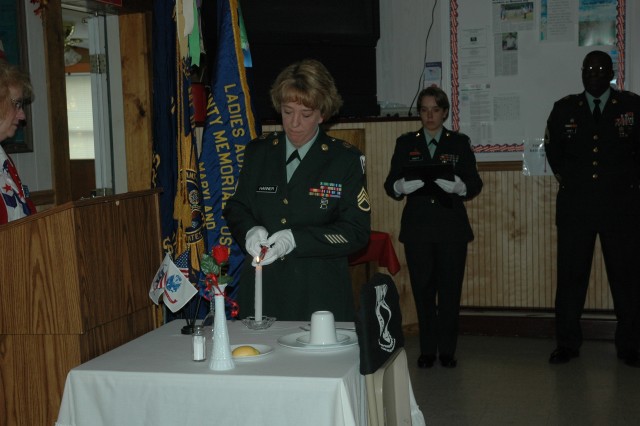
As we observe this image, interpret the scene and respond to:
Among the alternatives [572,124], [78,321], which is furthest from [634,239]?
[78,321]

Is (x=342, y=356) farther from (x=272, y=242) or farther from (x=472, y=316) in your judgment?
(x=472, y=316)

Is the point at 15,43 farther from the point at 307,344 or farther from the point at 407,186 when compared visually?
the point at 307,344

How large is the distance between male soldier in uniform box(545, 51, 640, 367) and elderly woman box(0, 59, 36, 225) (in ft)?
10.6

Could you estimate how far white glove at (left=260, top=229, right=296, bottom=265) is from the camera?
261 cm

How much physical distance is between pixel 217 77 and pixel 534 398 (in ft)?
7.32

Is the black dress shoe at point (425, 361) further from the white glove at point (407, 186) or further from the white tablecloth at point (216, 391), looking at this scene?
the white tablecloth at point (216, 391)

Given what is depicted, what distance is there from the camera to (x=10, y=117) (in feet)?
8.80

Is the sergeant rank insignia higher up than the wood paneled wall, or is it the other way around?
the sergeant rank insignia

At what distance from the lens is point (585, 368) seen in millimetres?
4852

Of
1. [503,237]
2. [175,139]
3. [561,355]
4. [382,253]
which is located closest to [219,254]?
[175,139]

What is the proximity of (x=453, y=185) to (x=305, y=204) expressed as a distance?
2.07 metres

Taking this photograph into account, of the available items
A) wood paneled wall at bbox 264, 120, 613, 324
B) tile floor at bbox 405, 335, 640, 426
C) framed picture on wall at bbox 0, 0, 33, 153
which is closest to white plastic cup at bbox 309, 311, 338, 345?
tile floor at bbox 405, 335, 640, 426

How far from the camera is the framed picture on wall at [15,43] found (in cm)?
401

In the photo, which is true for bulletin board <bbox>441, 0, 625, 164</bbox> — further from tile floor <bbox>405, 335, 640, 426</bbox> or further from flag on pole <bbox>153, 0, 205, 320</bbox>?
flag on pole <bbox>153, 0, 205, 320</bbox>
